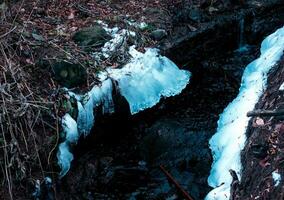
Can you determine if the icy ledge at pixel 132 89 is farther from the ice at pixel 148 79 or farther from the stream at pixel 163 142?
the stream at pixel 163 142

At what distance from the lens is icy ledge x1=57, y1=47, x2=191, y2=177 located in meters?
5.46

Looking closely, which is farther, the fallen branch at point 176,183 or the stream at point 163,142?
the stream at point 163,142

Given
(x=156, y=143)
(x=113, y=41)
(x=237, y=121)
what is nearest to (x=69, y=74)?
(x=113, y=41)

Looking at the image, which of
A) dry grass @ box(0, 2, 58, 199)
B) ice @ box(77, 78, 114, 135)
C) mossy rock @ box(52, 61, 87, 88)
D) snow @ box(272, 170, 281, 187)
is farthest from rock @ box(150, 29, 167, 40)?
snow @ box(272, 170, 281, 187)

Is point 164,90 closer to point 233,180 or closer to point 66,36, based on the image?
point 66,36

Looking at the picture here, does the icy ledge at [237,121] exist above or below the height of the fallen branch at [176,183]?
above

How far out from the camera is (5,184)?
15.6 feet

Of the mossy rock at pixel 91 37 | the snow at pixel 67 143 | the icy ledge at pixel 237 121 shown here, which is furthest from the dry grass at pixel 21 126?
the icy ledge at pixel 237 121

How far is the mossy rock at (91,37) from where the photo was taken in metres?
6.46

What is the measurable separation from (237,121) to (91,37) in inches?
99.7

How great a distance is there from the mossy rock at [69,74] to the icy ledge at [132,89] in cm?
20

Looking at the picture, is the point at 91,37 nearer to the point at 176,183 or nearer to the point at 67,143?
the point at 67,143

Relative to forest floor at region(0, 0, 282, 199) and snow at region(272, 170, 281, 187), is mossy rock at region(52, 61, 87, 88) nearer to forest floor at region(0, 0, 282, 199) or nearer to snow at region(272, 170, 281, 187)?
forest floor at region(0, 0, 282, 199)

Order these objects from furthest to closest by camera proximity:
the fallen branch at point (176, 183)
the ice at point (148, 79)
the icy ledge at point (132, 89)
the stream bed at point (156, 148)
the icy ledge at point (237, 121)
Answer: the ice at point (148, 79) < the icy ledge at point (132, 89) < the stream bed at point (156, 148) < the fallen branch at point (176, 183) < the icy ledge at point (237, 121)
